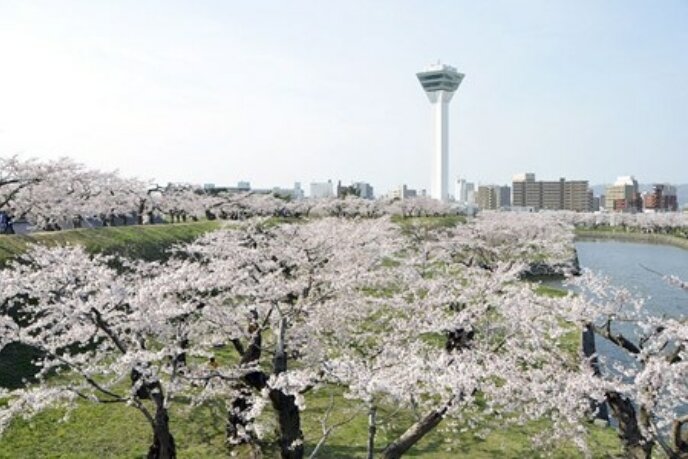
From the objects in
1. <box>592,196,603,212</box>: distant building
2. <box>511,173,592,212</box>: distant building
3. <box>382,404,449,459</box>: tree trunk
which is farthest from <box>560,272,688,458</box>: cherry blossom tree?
<box>592,196,603,212</box>: distant building

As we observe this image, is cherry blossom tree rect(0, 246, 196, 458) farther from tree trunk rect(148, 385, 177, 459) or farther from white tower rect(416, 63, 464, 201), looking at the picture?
white tower rect(416, 63, 464, 201)

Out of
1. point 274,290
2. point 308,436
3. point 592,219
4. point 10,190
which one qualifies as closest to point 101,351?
point 274,290

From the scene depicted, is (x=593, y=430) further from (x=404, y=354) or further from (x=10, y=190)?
(x=10, y=190)

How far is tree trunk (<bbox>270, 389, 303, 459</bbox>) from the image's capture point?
10.2 metres

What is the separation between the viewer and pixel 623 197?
537 ft

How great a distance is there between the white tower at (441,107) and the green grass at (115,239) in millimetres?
90573

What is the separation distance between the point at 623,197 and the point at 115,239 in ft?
537

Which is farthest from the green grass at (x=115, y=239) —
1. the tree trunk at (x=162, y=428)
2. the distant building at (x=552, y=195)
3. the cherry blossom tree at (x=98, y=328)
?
the distant building at (x=552, y=195)

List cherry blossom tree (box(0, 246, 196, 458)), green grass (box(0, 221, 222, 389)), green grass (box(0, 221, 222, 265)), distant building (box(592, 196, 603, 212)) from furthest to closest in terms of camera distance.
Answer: distant building (box(592, 196, 603, 212)), green grass (box(0, 221, 222, 265)), green grass (box(0, 221, 222, 389)), cherry blossom tree (box(0, 246, 196, 458))

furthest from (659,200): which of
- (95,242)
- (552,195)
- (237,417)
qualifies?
(237,417)

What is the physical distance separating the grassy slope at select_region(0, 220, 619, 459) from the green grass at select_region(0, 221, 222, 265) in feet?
29.4

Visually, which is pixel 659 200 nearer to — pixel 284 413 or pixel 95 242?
pixel 95 242

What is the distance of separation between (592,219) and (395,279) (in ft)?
328

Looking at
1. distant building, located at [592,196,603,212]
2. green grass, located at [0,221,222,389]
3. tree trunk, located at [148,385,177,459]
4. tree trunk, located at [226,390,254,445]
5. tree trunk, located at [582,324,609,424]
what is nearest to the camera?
tree trunk, located at [148,385,177,459]
